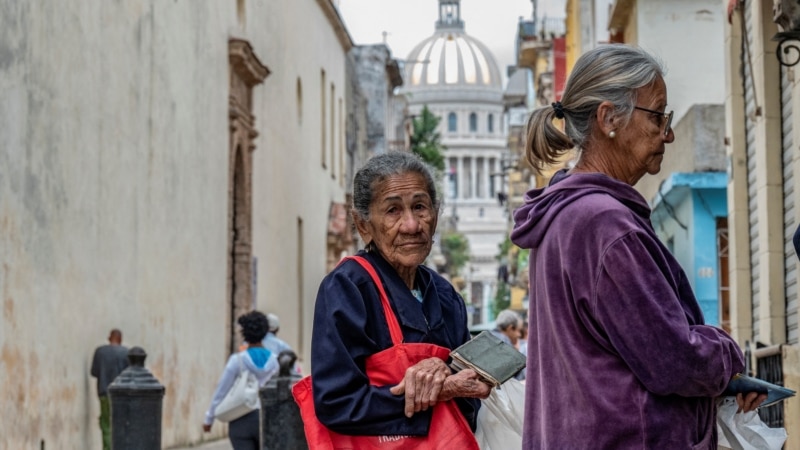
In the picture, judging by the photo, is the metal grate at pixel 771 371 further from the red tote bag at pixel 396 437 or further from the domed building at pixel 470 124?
the domed building at pixel 470 124

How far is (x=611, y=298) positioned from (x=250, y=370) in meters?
8.79

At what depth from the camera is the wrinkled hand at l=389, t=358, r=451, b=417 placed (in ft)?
16.0

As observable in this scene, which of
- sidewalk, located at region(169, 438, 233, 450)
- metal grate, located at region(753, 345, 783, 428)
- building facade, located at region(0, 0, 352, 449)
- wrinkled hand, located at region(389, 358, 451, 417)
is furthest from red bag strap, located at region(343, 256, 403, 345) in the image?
sidewalk, located at region(169, 438, 233, 450)

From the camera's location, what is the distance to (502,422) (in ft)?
17.2

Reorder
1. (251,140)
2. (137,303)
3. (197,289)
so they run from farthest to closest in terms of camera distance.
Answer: (251,140)
(197,289)
(137,303)

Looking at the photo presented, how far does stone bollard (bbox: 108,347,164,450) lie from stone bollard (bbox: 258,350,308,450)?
713 millimetres

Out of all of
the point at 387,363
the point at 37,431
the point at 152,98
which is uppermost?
the point at 152,98

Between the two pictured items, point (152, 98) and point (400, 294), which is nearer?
point (400, 294)

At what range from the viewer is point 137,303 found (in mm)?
17828

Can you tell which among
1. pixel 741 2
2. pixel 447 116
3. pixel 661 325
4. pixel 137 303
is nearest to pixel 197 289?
pixel 137 303

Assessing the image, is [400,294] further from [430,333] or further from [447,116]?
[447,116]

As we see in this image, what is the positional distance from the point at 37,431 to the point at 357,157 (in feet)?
107

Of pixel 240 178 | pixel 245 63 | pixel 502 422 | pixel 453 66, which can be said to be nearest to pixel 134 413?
pixel 502 422

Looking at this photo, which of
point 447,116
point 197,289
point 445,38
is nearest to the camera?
point 197,289
